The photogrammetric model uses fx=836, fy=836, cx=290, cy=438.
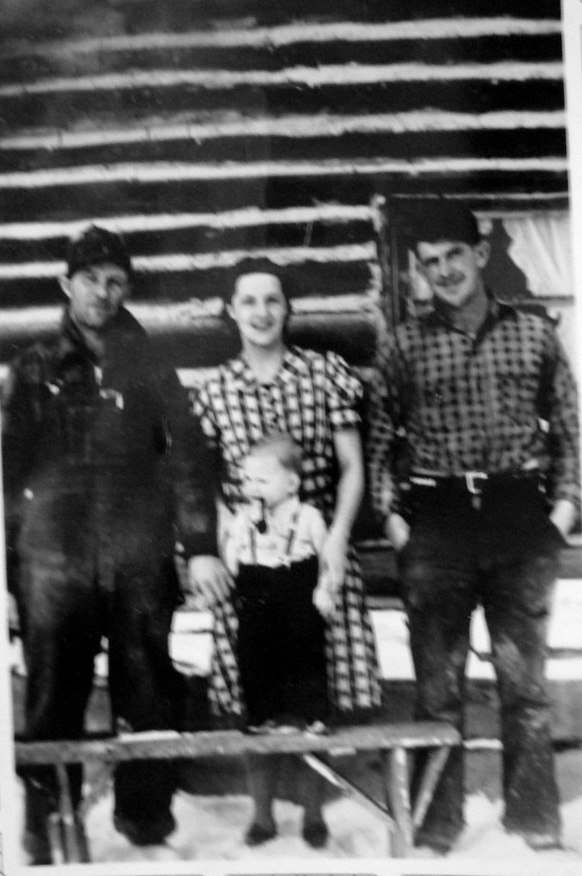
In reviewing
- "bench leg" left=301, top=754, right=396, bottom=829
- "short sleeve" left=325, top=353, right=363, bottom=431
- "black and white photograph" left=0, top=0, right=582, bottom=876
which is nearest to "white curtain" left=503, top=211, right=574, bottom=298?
"black and white photograph" left=0, top=0, right=582, bottom=876

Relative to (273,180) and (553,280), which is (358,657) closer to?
(553,280)


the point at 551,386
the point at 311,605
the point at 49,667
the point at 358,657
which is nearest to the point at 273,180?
the point at 551,386

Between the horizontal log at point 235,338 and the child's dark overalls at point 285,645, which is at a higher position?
the horizontal log at point 235,338

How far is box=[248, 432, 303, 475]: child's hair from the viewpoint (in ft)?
5.07

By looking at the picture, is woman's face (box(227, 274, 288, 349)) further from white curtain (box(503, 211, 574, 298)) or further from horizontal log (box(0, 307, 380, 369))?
white curtain (box(503, 211, 574, 298))

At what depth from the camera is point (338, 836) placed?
154 centimetres

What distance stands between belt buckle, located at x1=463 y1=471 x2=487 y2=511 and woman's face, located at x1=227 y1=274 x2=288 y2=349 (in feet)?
1.40

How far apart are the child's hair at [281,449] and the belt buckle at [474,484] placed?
1.02 feet

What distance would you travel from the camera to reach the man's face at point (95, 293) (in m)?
1.58

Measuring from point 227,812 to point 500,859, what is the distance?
0.51 m

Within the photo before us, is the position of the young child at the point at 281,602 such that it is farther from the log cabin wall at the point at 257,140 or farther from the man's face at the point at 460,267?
the man's face at the point at 460,267

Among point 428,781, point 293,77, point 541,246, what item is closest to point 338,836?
point 428,781

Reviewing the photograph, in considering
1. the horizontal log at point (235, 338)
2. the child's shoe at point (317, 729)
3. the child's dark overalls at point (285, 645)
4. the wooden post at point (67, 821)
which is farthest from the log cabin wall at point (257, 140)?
the wooden post at point (67, 821)

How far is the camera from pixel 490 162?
5.14 feet
